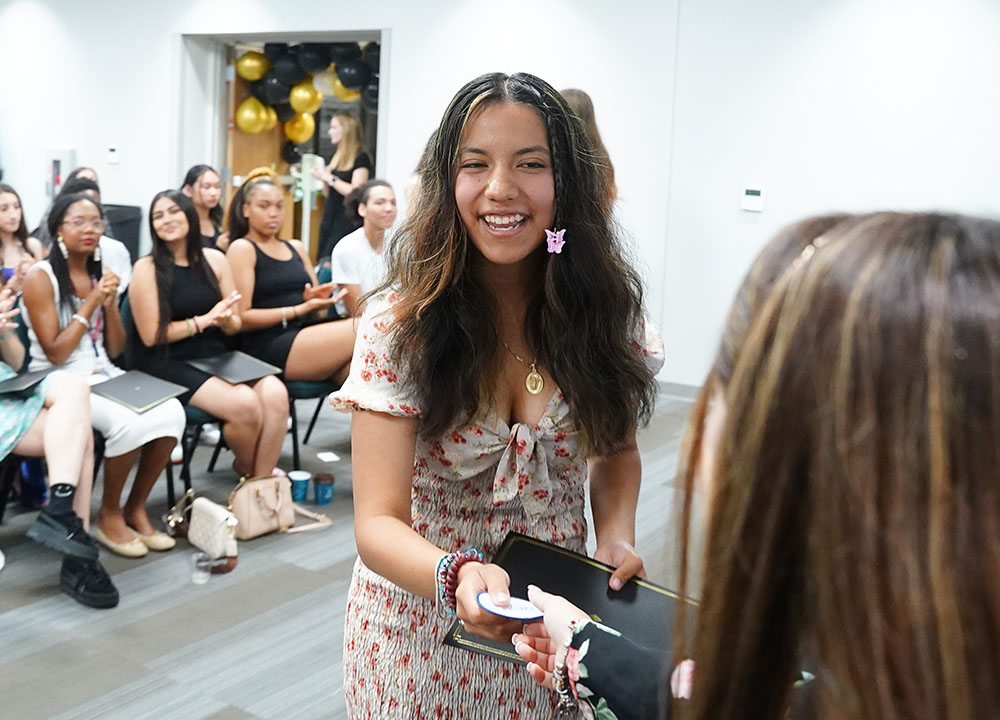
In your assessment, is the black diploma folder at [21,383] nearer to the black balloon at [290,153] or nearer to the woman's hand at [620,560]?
the woman's hand at [620,560]

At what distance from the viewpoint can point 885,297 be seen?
0.62 meters

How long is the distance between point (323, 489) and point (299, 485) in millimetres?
108

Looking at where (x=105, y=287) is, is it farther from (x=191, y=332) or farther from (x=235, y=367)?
(x=235, y=367)

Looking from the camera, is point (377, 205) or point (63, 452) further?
point (377, 205)

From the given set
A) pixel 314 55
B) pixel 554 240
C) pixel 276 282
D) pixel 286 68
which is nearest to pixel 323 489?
pixel 276 282

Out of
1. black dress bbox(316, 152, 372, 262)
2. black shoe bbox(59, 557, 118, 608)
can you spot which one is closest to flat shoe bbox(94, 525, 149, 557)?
black shoe bbox(59, 557, 118, 608)

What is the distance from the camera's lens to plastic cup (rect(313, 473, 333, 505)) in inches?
173

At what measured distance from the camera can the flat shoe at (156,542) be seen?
379 cm

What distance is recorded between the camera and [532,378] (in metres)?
1.50

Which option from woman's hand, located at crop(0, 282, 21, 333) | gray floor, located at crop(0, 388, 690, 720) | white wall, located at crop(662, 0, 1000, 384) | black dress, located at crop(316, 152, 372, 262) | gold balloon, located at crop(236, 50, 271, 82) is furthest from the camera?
gold balloon, located at crop(236, 50, 271, 82)

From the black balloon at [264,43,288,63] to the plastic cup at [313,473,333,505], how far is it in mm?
5632

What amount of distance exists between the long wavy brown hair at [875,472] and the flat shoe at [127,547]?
3.41 m

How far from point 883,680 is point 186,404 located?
3.78 metres

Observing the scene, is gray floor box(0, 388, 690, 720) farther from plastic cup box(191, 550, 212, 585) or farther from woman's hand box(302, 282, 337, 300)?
woman's hand box(302, 282, 337, 300)
